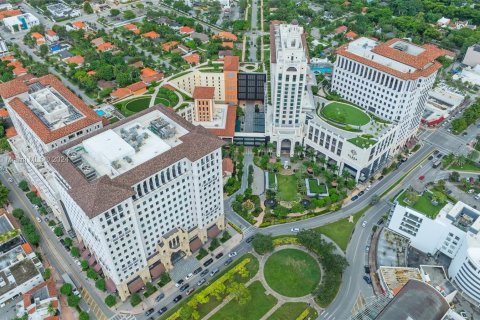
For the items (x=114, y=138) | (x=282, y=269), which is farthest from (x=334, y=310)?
(x=114, y=138)

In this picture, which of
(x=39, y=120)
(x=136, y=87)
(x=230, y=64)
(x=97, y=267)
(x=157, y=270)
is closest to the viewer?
(x=157, y=270)

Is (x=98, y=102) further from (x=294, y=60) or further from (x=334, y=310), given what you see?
(x=334, y=310)

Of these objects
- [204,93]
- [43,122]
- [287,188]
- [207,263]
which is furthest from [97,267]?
[204,93]

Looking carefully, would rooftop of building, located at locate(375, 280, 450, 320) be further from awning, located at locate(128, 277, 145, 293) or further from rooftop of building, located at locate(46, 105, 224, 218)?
awning, located at locate(128, 277, 145, 293)

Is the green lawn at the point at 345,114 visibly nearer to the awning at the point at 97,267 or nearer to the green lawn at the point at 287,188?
the green lawn at the point at 287,188

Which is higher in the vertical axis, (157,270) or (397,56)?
(397,56)

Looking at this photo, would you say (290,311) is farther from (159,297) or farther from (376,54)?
(376,54)

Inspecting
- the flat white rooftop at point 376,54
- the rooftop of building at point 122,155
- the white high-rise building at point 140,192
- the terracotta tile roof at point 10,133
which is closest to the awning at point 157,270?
the white high-rise building at point 140,192
